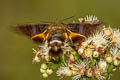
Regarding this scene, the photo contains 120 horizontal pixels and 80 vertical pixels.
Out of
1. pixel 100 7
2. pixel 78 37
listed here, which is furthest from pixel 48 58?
pixel 100 7

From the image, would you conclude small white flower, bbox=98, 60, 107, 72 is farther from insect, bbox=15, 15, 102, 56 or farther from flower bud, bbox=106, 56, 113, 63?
insect, bbox=15, 15, 102, 56

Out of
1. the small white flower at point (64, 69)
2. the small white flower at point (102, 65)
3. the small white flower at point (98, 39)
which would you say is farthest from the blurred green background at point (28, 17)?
the small white flower at point (102, 65)

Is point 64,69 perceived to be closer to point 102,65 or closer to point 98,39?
point 102,65

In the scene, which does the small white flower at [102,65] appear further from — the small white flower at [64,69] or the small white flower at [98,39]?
the small white flower at [64,69]

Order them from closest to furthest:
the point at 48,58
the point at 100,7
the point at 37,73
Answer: the point at 48,58 < the point at 37,73 < the point at 100,7

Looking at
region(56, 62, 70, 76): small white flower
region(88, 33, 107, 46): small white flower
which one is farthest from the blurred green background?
region(88, 33, 107, 46): small white flower

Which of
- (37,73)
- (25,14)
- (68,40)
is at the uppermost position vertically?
(25,14)

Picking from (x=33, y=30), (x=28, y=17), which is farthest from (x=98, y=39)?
(x=28, y=17)

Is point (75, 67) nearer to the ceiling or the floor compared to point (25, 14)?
nearer to the floor

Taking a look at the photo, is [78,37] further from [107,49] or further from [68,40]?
[107,49]
